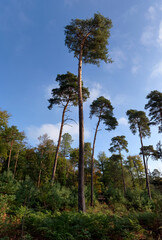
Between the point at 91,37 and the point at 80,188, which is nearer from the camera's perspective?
the point at 80,188

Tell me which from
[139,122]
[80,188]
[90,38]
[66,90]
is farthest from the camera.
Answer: [139,122]

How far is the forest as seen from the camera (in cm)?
357

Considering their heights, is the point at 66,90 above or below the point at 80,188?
above

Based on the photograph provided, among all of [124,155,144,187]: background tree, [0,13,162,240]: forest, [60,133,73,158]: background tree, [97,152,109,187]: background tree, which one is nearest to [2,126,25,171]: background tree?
[0,13,162,240]: forest

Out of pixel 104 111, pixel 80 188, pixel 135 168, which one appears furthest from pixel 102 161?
pixel 80 188

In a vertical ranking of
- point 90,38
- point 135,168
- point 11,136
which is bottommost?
point 135,168

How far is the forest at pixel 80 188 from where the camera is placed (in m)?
3.57

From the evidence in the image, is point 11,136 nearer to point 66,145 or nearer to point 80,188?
point 66,145

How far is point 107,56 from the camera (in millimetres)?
10477

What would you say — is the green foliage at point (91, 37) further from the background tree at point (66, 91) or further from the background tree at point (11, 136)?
the background tree at point (11, 136)

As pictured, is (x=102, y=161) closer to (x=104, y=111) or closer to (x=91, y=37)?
(x=104, y=111)

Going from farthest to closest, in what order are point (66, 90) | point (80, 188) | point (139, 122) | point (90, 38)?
point (139, 122) < point (66, 90) < point (90, 38) < point (80, 188)

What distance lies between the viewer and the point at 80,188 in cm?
619

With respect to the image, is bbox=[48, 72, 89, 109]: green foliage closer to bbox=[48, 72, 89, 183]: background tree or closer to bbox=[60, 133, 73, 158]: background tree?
bbox=[48, 72, 89, 183]: background tree
